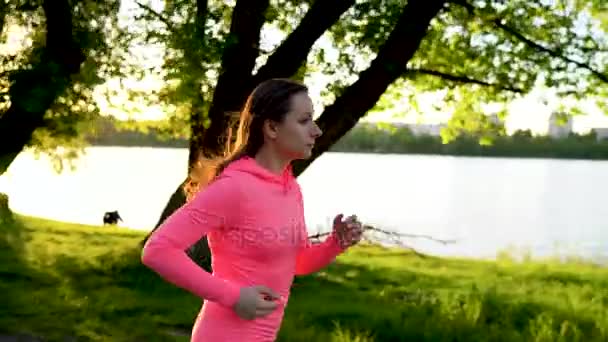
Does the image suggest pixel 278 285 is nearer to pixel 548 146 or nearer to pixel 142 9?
pixel 142 9

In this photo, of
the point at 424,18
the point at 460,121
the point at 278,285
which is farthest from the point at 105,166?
the point at 278,285

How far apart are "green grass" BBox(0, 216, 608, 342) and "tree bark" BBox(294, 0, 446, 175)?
6.92ft

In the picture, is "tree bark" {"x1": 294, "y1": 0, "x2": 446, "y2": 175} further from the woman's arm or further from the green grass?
the woman's arm

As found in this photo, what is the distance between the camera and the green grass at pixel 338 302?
29.3 ft

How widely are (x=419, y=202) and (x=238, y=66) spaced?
114 feet

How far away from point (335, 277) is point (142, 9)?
4702 mm

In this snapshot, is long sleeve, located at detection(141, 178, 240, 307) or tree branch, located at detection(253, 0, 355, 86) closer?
long sleeve, located at detection(141, 178, 240, 307)

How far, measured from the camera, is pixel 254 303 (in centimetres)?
271

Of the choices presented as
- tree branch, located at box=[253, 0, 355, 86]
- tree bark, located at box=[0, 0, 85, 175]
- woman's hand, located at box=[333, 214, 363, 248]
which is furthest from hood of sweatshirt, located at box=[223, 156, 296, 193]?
tree branch, located at box=[253, 0, 355, 86]

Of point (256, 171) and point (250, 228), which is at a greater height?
point (256, 171)

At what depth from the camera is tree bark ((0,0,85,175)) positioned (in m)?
9.97

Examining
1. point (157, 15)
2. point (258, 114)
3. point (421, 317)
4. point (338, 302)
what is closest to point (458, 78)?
point (338, 302)

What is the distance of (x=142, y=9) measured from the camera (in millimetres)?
11820

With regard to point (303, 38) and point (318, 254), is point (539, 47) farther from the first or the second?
point (318, 254)
